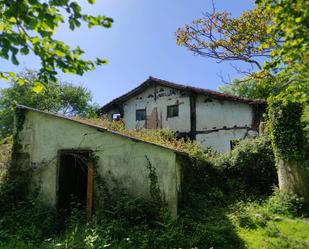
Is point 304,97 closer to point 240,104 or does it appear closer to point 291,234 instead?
point 291,234

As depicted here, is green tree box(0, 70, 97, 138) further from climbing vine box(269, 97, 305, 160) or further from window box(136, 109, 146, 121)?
climbing vine box(269, 97, 305, 160)

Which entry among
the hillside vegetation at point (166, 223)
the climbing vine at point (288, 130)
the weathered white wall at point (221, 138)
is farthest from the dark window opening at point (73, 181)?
the weathered white wall at point (221, 138)

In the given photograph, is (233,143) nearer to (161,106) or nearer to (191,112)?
(191,112)

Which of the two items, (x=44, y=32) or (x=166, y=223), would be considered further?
(x=166, y=223)

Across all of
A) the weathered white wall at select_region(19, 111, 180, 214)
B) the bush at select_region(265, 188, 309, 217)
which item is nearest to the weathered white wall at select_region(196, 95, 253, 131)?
the bush at select_region(265, 188, 309, 217)

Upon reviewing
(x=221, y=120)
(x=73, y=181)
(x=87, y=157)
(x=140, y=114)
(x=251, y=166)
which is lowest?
(x=73, y=181)

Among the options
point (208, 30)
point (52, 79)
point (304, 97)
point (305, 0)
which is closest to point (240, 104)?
point (208, 30)

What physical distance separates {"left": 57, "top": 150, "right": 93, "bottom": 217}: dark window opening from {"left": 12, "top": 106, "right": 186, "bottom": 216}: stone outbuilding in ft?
0.11

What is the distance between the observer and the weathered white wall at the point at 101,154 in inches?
434

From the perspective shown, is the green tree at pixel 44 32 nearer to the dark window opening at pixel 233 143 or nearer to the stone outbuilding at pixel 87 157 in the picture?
the stone outbuilding at pixel 87 157

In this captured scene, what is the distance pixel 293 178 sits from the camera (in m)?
12.4

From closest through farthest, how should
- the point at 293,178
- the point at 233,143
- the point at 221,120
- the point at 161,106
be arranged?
the point at 293,178 → the point at 233,143 → the point at 221,120 → the point at 161,106

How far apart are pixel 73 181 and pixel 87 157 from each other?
215 cm

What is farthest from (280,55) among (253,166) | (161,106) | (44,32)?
(161,106)
